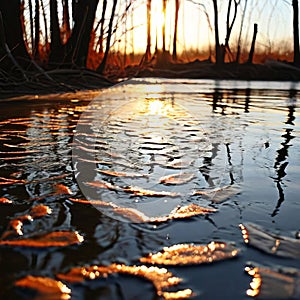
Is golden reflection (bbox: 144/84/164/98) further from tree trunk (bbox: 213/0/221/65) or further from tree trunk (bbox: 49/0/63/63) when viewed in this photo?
tree trunk (bbox: 213/0/221/65)

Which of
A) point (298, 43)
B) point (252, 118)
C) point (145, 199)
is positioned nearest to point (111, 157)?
point (145, 199)

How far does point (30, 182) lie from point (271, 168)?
2.68ft

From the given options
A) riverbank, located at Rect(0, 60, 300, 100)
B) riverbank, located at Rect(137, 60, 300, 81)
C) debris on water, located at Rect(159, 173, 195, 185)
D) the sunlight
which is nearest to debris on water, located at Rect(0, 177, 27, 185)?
debris on water, located at Rect(159, 173, 195, 185)

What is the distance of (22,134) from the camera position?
2035 mm

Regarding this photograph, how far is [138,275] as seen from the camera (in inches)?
25.5

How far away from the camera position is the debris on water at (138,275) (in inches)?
23.6

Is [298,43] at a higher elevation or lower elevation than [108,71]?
higher

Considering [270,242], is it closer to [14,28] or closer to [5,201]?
[5,201]

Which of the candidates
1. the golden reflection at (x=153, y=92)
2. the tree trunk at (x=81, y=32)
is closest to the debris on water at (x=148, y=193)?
the golden reflection at (x=153, y=92)

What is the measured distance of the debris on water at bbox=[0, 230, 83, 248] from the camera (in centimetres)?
75

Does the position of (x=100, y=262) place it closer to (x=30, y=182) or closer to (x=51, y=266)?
(x=51, y=266)

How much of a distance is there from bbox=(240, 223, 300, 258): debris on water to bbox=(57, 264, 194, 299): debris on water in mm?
212

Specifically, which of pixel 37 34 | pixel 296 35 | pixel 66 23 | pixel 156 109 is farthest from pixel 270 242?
pixel 296 35

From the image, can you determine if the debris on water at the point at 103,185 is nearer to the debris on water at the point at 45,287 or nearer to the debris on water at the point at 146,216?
the debris on water at the point at 146,216
